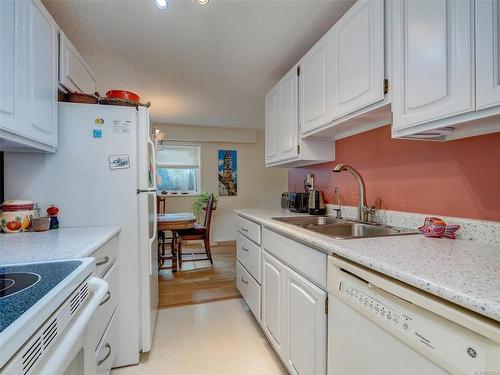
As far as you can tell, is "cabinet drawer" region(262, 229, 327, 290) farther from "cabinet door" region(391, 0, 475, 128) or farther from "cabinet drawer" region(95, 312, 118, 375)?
"cabinet drawer" region(95, 312, 118, 375)

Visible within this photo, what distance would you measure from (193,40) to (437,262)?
204 cm

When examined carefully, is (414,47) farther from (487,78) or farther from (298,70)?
(298,70)

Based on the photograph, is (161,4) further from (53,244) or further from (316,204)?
(316,204)

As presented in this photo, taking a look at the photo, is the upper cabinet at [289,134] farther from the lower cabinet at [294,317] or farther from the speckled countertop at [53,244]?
the speckled countertop at [53,244]

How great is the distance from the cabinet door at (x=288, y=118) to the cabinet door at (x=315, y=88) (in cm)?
9

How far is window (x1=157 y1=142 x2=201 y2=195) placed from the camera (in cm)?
471

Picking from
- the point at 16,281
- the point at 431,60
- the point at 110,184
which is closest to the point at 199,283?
the point at 110,184

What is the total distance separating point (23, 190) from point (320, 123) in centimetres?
191

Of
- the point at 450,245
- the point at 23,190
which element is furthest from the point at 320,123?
the point at 23,190

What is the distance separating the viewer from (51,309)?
1.97 feet

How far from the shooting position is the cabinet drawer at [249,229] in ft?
6.31

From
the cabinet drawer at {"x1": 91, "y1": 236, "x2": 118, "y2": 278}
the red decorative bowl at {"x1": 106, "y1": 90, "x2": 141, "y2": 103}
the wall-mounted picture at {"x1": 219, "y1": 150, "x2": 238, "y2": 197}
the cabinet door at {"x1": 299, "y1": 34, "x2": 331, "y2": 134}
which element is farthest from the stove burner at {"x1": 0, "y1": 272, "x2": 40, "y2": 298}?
the wall-mounted picture at {"x1": 219, "y1": 150, "x2": 238, "y2": 197}

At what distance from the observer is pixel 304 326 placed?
→ 1208mm

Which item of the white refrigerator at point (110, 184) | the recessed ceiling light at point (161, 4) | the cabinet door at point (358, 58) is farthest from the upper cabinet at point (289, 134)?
the white refrigerator at point (110, 184)
